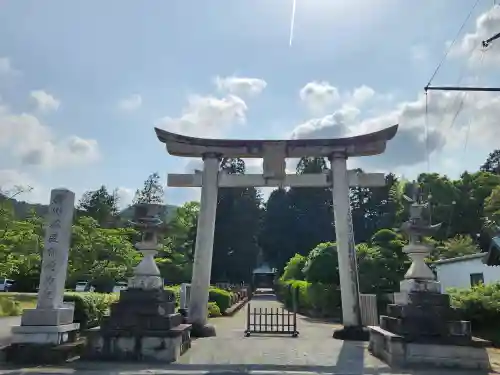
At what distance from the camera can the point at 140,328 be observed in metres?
9.14

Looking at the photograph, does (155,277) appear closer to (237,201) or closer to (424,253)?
(424,253)

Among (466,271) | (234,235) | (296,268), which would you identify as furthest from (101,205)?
(466,271)

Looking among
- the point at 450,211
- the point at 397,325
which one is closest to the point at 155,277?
the point at 397,325

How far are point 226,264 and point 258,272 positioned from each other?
1735cm

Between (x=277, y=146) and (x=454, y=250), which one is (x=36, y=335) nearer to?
(x=277, y=146)

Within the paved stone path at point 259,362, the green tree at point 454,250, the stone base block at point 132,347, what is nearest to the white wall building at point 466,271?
the green tree at point 454,250

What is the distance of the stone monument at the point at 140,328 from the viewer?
29.6 ft

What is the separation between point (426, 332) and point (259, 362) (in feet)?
11.1

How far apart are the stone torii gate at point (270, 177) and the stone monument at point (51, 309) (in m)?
4.64

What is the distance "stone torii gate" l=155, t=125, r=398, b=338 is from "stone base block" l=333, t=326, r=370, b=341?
31 cm

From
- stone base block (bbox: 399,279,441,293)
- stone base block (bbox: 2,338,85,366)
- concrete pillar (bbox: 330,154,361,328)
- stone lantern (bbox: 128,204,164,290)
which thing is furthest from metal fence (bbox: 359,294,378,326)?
stone base block (bbox: 2,338,85,366)

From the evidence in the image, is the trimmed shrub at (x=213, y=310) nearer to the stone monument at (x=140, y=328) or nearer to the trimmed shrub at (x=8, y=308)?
the trimmed shrub at (x=8, y=308)

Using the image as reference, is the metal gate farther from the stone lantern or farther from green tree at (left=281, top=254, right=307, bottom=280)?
green tree at (left=281, top=254, right=307, bottom=280)

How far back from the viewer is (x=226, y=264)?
54500mm
